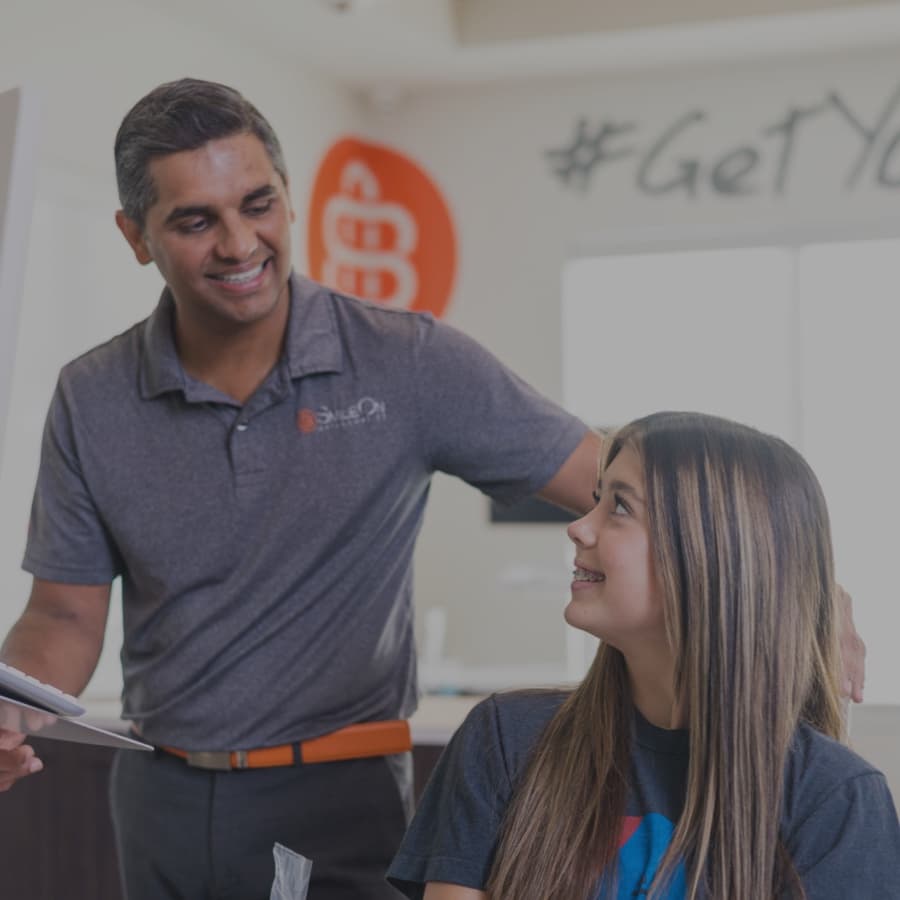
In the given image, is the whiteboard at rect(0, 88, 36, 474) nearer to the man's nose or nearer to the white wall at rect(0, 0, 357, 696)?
the man's nose

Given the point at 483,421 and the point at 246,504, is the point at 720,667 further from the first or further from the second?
the point at 246,504

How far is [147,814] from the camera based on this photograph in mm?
1758

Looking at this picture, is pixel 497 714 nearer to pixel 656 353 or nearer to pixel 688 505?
pixel 688 505

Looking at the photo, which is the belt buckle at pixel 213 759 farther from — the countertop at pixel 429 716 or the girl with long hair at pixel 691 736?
the countertop at pixel 429 716

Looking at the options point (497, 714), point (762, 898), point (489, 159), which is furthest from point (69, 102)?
point (762, 898)

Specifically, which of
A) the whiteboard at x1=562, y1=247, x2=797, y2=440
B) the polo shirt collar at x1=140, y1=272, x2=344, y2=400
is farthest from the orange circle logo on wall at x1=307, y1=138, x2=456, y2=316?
the polo shirt collar at x1=140, y1=272, x2=344, y2=400

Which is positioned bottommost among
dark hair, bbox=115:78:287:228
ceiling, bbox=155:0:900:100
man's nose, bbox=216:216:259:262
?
man's nose, bbox=216:216:259:262

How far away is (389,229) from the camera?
5.46 meters

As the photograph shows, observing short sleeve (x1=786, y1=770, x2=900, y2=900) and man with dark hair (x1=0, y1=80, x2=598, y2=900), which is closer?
short sleeve (x1=786, y1=770, x2=900, y2=900)

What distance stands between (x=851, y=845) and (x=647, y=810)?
19cm

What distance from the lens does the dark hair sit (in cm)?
165

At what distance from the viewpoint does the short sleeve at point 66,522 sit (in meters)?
1.76

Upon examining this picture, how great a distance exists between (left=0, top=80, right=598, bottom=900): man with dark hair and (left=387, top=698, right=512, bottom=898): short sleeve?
27 centimetres

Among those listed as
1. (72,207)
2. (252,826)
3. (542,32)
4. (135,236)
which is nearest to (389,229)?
(542,32)
